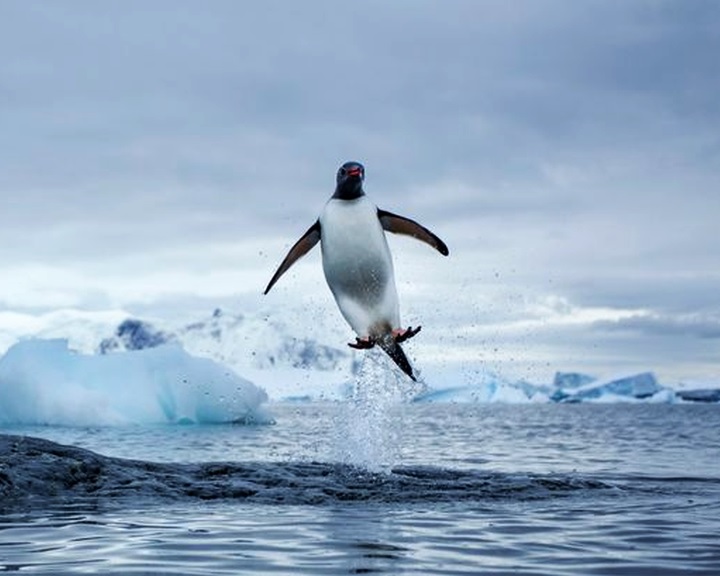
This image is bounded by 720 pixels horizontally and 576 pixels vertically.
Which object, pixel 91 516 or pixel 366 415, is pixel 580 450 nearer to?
pixel 366 415

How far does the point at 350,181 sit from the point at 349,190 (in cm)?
17

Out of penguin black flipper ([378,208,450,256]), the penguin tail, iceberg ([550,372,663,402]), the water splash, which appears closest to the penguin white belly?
the penguin tail

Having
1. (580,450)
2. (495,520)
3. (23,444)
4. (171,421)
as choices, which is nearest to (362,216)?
(495,520)

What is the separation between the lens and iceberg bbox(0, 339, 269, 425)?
41.2m

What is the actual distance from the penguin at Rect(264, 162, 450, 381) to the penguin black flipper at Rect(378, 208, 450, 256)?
40 centimetres

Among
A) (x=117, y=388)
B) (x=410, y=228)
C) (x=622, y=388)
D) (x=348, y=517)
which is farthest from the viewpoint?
(x=622, y=388)

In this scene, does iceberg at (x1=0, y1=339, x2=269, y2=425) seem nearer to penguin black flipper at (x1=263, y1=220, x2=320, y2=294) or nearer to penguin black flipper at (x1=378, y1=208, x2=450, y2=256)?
penguin black flipper at (x1=263, y1=220, x2=320, y2=294)

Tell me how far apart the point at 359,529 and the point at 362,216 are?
162 inches

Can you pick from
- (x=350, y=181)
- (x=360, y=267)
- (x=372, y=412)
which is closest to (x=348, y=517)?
(x=360, y=267)

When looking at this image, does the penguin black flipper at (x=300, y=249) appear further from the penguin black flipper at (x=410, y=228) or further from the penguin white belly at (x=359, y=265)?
the penguin black flipper at (x=410, y=228)

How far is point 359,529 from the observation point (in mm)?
8938

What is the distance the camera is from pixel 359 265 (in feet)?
39.0

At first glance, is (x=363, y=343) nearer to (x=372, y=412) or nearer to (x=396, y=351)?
(x=396, y=351)

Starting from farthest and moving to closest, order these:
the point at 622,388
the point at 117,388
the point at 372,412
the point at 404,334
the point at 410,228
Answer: the point at 622,388, the point at 117,388, the point at 372,412, the point at 410,228, the point at 404,334
